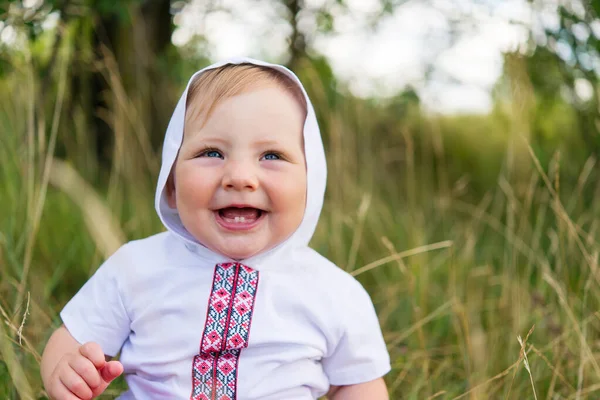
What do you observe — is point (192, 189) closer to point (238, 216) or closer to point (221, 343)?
point (238, 216)

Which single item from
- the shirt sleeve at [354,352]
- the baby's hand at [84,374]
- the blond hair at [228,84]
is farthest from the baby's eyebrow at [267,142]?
the baby's hand at [84,374]

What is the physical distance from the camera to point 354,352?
1.62 meters

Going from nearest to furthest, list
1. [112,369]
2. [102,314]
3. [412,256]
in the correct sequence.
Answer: [112,369], [102,314], [412,256]

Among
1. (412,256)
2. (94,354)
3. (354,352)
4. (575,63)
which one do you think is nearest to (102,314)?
(94,354)

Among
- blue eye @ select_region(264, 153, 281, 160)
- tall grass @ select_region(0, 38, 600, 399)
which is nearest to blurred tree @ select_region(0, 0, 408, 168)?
tall grass @ select_region(0, 38, 600, 399)

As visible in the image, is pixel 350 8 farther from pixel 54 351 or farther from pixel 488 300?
pixel 54 351

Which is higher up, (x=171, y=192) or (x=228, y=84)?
(x=228, y=84)

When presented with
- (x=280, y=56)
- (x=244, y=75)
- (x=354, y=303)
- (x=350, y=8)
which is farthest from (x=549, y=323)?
(x=280, y=56)

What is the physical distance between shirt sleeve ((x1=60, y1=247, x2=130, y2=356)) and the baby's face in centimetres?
22

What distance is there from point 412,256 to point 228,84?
1.41m

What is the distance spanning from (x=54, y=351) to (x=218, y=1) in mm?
2818

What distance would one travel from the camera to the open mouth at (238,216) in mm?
1519

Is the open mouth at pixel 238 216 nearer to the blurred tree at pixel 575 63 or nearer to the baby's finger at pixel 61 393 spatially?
the baby's finger at pixel 61 393

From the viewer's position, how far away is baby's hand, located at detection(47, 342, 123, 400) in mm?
1400
